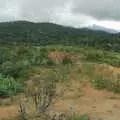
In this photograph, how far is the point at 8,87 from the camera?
1268 cm

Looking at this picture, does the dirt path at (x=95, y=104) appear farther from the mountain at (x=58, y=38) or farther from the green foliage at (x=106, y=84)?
the mountain at (x=58, y=38)

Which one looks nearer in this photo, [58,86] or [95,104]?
[95,104]

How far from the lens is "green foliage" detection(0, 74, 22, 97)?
12416mm

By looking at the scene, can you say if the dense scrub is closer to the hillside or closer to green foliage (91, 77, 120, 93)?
the hillside

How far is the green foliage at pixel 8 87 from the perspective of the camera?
12.4 meters

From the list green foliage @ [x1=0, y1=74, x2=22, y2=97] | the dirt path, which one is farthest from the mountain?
green foliage @ [x1=0, y1=74, x2=22, y2=97]

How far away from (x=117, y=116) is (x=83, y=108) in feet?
4.27

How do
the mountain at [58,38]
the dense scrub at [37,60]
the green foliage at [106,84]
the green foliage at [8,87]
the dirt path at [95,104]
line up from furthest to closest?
the mountain at [58,38]
the dense scrub at [37,60]
the green foliage at [106,84]
the green foliage at [8,87]
the dirt path at [95,104]

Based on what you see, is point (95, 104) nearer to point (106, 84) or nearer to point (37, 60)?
point (106, 84)

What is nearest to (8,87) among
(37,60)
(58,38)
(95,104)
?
(95,104)

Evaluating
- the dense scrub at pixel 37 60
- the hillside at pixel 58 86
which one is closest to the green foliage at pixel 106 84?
the hillside at pixel 58 86

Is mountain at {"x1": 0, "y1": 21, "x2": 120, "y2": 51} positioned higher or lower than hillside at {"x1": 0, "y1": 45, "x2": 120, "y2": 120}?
higher

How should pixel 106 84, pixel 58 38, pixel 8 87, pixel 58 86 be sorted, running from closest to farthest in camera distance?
1. pixel 8 87
2. pixel 58 86
3. pixel 106 84
4. pixel 58 38

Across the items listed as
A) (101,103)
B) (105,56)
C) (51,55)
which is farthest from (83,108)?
(105,56)
